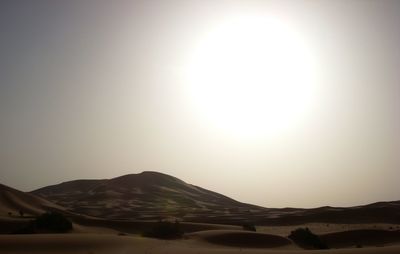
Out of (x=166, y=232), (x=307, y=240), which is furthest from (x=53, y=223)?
(x=307, y=240)

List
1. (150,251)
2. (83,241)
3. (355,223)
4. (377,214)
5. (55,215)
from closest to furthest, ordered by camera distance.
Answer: (150,251), (83,241), (55,215), (355,223), (377,214)

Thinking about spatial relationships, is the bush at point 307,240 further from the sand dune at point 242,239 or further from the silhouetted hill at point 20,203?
the silhouetted hill at point 20,203

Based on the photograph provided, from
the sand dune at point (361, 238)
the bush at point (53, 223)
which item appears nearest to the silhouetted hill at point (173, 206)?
the sand dune at point (361, 238)

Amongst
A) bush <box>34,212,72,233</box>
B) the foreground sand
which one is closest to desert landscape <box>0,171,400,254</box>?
the foreground sand

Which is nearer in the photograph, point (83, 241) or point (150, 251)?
point (150, 251)

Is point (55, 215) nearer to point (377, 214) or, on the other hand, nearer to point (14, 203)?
point (14, 203)

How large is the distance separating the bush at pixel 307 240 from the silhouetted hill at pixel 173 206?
18102 mm

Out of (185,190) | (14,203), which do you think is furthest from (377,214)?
(185,190)

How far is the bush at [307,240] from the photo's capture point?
110ft

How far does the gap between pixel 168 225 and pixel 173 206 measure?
46.6 m

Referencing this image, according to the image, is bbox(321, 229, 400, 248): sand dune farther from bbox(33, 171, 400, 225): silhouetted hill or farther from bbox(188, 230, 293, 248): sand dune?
bbox(33, 171, 400, 225): silhouetted hill

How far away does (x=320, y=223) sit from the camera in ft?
175

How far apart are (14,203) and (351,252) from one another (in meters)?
45.6

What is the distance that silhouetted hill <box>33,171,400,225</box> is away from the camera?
185 feet
